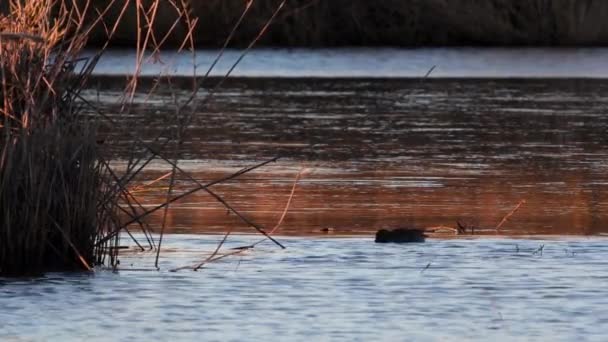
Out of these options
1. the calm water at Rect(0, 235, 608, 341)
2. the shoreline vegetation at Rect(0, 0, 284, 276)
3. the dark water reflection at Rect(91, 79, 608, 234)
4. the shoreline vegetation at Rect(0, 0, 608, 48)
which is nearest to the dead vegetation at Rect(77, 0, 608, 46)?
the shoreline vegetation at Rect(0, 0, 608, 48)

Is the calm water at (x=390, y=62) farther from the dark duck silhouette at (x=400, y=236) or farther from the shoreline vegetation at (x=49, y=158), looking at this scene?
the shoreline vegetation at (x=49, y=158)

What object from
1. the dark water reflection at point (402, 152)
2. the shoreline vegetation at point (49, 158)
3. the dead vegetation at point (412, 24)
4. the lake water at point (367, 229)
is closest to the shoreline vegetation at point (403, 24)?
the dead vegetation at point (412, 24)

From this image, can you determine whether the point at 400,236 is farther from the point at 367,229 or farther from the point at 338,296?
the point at 338,296

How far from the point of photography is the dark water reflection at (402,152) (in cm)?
1189

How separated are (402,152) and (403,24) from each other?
47.3ft

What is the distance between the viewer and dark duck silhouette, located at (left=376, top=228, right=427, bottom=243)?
10.5m

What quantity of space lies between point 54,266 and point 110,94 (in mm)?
12564

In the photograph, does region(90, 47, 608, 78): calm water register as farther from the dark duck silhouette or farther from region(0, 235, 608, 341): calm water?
region(0, 235, 608, 341): calm water

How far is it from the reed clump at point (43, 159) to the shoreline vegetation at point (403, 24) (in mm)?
20065

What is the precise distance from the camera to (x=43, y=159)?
→ 916 cm

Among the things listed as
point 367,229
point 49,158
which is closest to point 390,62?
point 367,229

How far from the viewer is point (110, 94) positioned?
72.0 feet

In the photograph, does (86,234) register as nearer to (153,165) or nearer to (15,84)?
(15,84)

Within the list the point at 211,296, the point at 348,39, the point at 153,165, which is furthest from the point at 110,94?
the point at 211,296
